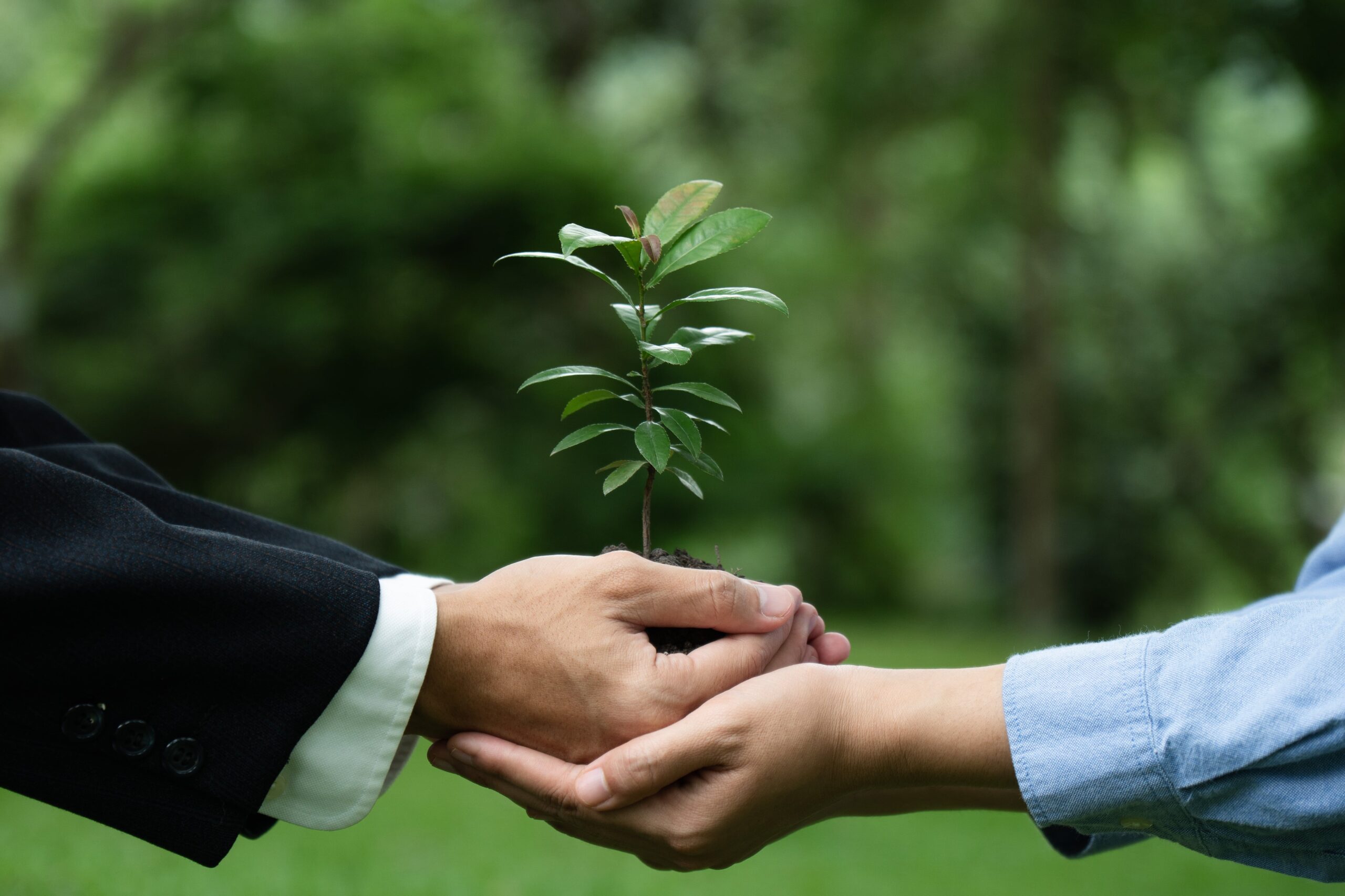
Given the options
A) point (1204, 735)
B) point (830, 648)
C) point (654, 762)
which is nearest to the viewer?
point (1204, 735)

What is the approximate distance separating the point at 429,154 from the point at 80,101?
3033mm

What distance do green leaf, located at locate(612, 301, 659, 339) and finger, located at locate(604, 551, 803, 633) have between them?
1.26 feet

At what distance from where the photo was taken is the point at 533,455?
10.4 metres

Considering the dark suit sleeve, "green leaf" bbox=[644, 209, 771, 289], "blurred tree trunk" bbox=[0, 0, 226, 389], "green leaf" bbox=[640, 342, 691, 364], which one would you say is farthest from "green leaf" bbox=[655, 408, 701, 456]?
"blurred tree trunk" bbox=[0, 0, 226, 389]

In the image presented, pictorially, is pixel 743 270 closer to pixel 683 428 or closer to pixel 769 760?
pixel 683 428

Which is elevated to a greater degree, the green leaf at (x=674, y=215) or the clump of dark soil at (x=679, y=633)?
the green leaf at (x=674, y=215)

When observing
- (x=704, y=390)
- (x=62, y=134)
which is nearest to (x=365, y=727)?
(x=704, y=390)

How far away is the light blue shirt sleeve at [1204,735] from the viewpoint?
1.45m

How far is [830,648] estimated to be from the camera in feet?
6.62

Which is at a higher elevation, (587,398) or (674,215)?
(674,215)

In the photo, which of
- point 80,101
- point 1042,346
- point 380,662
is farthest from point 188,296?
point 380,662

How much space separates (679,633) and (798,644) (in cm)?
22

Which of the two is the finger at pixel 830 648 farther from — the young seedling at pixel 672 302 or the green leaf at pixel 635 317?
the green leaf at pixel 635 317

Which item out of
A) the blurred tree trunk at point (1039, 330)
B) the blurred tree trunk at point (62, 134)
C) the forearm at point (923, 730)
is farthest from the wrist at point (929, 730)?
the blurred tree trunk at point (1039, 330)
